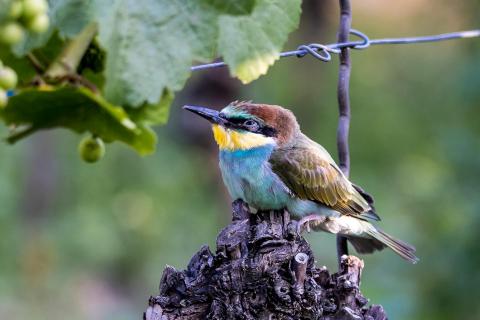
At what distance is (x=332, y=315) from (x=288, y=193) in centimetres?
107

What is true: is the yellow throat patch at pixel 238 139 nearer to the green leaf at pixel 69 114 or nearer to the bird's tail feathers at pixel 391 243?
the bird's tail feathers at pixel 391 243

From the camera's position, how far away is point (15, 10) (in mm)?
766

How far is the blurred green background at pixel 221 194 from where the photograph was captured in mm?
5039

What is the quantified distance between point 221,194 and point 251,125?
446 centimetres

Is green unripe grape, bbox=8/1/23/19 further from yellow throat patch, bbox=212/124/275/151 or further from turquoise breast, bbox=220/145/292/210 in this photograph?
yellow throat patch, bbox=212/124/275/151

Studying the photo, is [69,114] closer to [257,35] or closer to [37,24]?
[37,24]

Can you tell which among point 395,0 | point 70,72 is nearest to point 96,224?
point 70,72

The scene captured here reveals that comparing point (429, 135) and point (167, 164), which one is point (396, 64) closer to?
point (429, 135)

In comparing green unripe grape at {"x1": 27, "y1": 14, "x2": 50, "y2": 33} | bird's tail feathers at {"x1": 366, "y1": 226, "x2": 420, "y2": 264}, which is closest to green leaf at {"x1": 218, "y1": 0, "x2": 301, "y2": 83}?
green unripe grape at {"x1": 27, "y1": 14, "x2": 50, "y2": 33}

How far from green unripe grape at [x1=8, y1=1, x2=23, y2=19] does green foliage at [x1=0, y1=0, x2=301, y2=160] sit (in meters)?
0.07

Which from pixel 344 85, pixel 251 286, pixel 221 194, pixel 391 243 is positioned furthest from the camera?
pixel 221 194

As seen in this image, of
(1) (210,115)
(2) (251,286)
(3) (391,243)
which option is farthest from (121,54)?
(3) (391,243)

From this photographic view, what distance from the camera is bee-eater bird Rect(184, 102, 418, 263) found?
2846mm

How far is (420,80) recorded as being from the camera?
1150cm
